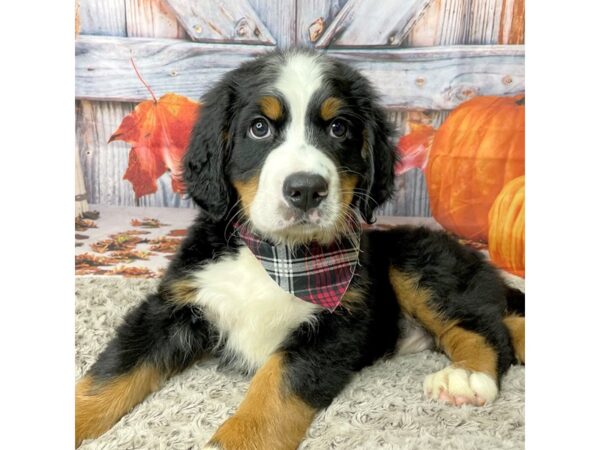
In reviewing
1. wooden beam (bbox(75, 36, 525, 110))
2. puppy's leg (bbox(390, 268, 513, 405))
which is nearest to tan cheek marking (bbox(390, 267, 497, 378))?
puppy's leg (bbox(390, 268, 513, 405))

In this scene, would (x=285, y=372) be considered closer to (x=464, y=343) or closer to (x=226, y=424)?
(x=226, y=424)

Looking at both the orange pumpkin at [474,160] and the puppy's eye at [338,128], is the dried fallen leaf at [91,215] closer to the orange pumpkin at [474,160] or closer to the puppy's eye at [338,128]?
the puppy's eye at [338,128]

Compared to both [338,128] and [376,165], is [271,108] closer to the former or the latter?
[338,128]

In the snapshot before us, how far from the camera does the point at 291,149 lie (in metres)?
2.11

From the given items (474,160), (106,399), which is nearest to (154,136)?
(106,399)

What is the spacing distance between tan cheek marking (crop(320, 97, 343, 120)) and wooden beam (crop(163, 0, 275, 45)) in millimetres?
1138

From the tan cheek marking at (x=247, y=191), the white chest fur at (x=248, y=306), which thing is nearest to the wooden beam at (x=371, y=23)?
the tan cheek marking at (x=247, y=191)

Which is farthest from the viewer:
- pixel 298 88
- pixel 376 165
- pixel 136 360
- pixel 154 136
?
pixel 154 136

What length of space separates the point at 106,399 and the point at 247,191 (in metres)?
0.88

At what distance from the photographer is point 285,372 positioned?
2.16 meters

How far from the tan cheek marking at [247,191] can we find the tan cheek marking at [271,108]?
226 mm

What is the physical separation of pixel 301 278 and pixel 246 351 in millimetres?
357

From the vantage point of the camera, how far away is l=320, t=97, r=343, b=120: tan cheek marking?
221 cm

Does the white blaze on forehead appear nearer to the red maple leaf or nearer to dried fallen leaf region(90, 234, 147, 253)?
the red maple leaf
